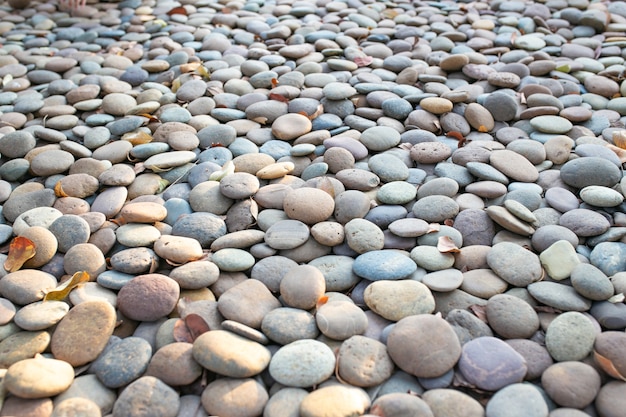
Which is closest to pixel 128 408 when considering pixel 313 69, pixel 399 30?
pixel 313 69

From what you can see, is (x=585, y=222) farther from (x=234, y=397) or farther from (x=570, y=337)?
(x=234, y=397)

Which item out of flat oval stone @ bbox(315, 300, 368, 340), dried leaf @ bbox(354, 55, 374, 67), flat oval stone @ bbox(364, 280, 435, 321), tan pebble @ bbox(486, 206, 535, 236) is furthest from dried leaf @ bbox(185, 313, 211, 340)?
dried leaf @ bbox(354, 55, 374, 67)

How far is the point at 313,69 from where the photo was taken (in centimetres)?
234

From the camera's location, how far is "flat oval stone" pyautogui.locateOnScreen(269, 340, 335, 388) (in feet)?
3.63

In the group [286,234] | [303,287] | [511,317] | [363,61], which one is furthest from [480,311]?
[363,61]

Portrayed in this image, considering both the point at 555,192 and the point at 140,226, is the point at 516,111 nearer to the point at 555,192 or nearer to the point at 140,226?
the point at 555,192

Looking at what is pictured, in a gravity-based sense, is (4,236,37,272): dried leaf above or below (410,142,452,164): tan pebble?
below

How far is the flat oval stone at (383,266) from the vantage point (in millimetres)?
1345

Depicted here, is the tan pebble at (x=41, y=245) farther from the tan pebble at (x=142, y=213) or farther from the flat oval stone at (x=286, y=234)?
the flat oval stone at (x=286, y=234)

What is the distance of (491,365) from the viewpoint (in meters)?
1.12

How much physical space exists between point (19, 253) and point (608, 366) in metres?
1.47

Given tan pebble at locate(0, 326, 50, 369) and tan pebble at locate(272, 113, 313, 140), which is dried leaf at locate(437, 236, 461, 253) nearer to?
tan pebble at locate(272, 113, 313, 140)

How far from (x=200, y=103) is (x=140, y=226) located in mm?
765

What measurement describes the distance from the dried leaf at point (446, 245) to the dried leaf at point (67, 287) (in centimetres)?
95
